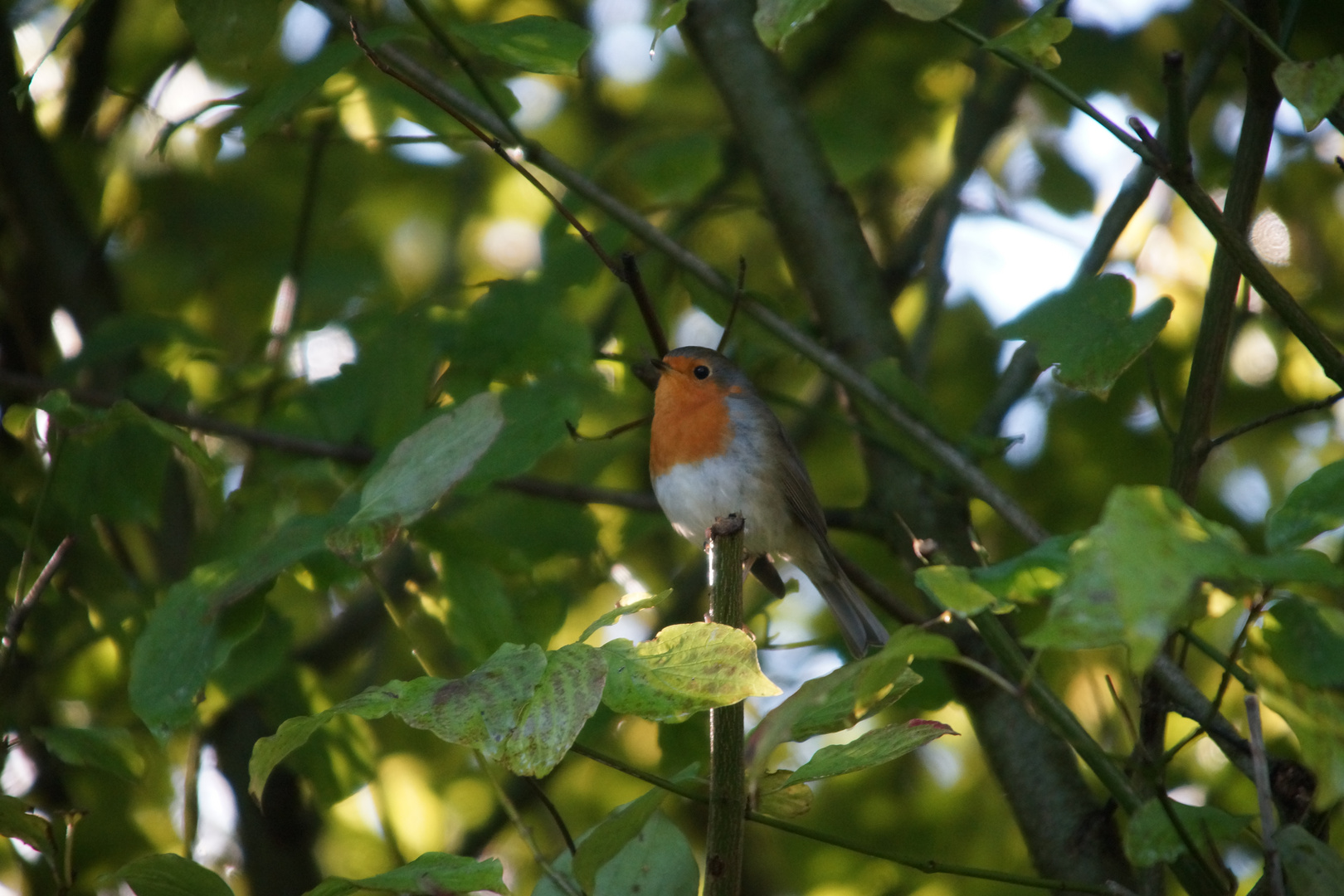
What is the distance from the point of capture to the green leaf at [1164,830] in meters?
1.52

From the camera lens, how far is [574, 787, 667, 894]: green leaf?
1.68m

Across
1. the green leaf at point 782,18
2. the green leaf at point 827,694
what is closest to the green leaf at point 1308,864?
the green leaf at point 827,694

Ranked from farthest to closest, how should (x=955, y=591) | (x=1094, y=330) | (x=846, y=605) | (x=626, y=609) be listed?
(x=846, y=605), (x=1094, y=330), (x=626, y=609), (x=955, y=591)

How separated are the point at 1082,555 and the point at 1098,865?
6.90 feet

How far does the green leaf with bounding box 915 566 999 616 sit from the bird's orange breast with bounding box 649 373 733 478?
10.2 feet

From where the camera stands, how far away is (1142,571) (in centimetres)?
104

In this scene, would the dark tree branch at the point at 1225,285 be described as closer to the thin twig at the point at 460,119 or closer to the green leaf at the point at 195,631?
the thin twig at the point at 460,119

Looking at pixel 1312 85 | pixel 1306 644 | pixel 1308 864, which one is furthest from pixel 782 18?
pixel 1308 864

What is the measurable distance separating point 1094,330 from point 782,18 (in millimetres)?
786

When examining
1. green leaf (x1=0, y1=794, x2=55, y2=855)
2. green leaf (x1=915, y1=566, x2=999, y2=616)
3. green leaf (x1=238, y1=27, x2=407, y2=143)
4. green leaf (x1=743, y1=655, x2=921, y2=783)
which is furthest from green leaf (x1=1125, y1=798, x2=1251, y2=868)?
green leaf (x1=238, y1=27, x2=407, y2=143)

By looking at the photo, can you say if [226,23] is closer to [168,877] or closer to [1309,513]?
[168,877]

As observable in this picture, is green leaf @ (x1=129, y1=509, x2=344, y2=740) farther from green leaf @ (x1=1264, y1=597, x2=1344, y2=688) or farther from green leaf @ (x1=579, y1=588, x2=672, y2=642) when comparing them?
green leaf @ (x1=1264, y1=597, x2=1344, y2=688)

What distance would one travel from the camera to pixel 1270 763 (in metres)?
2.00

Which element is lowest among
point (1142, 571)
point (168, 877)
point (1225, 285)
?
point (168, 877)
